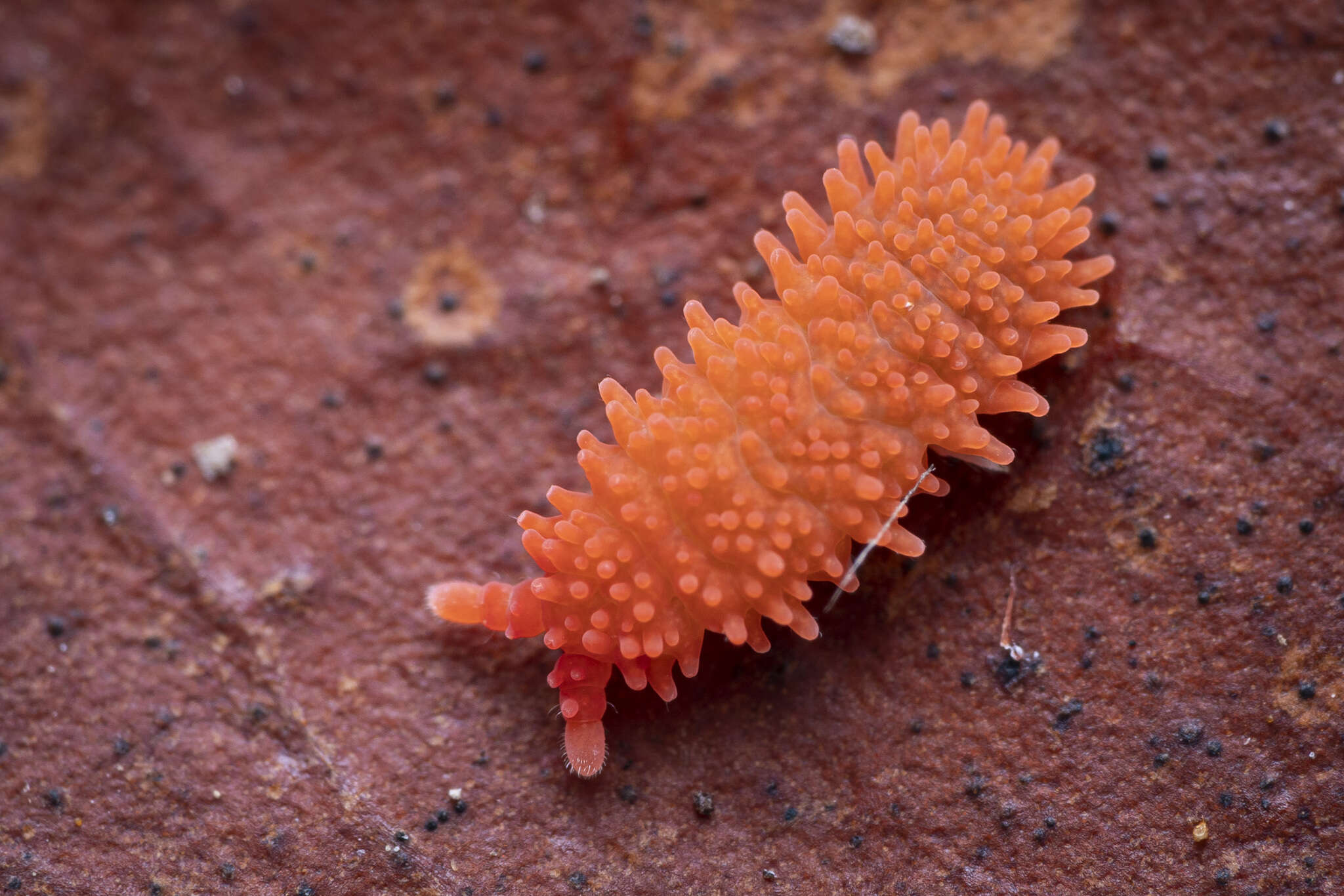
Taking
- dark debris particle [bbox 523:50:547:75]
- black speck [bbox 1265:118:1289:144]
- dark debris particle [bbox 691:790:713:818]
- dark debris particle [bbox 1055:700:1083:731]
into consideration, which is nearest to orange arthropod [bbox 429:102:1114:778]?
dark debris particle [bbox 691:790:713:818]

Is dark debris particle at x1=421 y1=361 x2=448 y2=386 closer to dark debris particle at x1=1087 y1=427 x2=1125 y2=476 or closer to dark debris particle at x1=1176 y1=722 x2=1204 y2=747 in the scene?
dark debris particle at x1=1087 y1=427 x2=1125 y2=476

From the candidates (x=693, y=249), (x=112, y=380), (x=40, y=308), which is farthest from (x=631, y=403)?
(x=40, y=308)

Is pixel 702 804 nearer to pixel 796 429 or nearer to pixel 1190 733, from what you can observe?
pixel 796 429

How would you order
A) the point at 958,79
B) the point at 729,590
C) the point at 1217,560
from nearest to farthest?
the point at 729,590, the point at 1217,560, the point at 958,79

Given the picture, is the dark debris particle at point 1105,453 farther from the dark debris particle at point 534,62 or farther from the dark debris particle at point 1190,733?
the dark debris particle at point 534,62

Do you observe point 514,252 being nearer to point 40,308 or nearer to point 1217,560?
point 40,308
